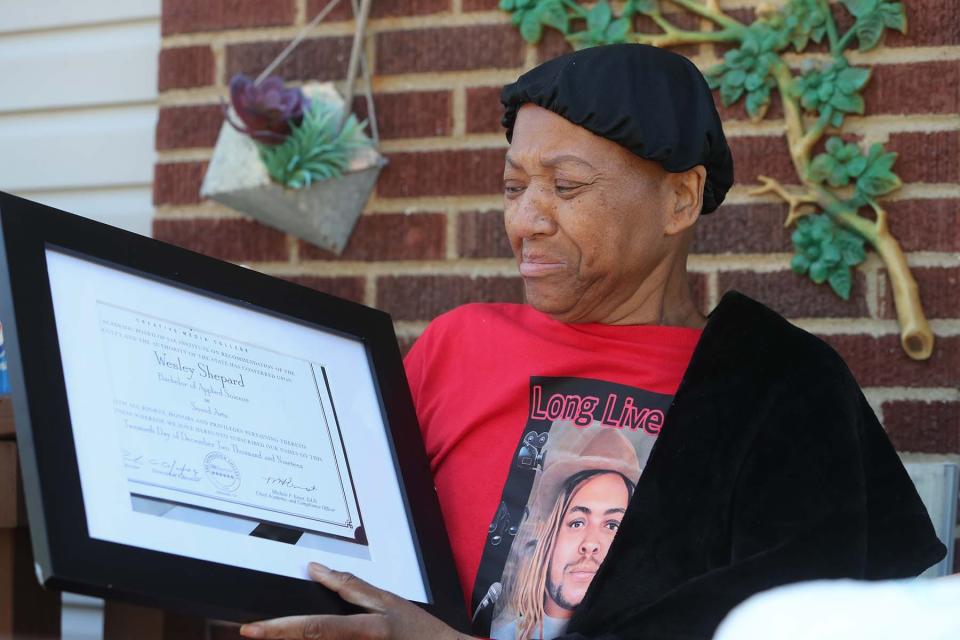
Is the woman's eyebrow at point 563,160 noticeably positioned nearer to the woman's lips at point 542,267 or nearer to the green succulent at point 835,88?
the woman's lips at point 542,267

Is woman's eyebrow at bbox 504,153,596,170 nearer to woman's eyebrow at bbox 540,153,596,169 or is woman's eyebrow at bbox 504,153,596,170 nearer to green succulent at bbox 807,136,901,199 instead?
woman's eyebrow at bbox 540,153,596,169

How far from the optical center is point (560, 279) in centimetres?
206

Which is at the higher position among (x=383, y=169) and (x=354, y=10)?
(x=354, y=10)

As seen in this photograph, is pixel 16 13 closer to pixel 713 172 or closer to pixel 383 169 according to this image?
pixel 383 169

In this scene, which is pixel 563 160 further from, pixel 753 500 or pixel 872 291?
pixel 872 291

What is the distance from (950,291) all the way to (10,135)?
227 centimetres

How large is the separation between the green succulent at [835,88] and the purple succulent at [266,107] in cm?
103

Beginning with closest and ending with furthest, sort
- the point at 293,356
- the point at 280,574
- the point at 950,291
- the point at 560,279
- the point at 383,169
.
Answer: the point at 280,574, the point at 293,356, the point at 560,279, the point at 950,291, the point at 383,169

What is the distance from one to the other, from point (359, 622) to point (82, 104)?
197cm

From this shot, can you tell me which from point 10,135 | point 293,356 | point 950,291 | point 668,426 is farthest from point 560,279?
point 10,135

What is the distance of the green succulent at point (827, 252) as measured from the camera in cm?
247
